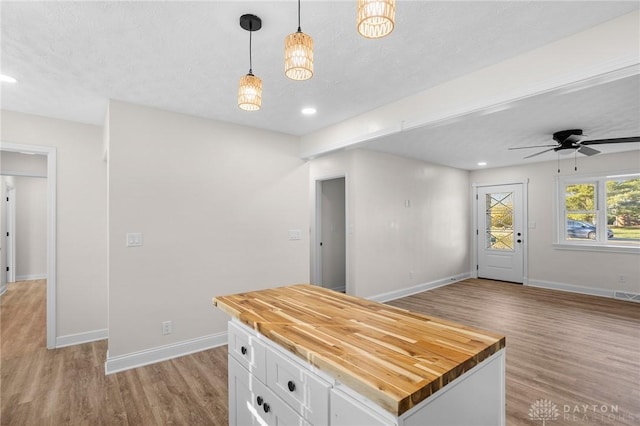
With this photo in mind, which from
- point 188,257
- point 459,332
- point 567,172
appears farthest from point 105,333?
point 567,172

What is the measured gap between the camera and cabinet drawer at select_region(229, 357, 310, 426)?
133cm

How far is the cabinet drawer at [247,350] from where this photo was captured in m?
1.53

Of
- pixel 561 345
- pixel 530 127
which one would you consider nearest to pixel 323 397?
pixel 561 345

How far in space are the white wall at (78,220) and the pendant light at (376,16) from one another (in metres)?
3.83

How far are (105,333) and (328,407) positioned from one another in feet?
12.3

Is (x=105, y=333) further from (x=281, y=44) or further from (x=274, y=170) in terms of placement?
(x=281, y=44)

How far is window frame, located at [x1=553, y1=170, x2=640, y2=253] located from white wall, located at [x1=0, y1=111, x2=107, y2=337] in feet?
24.7

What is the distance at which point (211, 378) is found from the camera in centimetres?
279

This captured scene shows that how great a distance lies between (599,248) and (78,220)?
7.96m

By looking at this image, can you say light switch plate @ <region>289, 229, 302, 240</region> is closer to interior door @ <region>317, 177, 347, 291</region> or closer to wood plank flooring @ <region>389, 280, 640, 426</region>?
interior door @ <region>317, 177, 347, 291</region>

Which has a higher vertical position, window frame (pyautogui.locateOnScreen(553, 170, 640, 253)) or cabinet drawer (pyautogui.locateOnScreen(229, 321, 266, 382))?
window frame (pyautogui.locateOnScreen(553, 170, 640, 253))

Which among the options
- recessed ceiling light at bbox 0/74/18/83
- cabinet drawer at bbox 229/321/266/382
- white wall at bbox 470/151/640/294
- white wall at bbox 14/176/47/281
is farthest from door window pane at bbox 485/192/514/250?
white wall at bbox 14/176/47/281

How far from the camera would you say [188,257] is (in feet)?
11.0

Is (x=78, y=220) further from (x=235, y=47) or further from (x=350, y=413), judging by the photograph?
(x=350, y=413)
